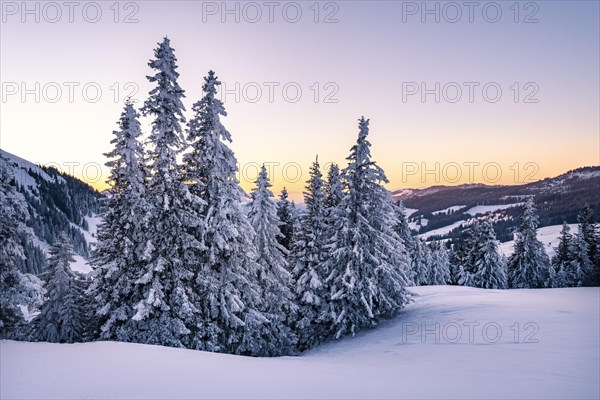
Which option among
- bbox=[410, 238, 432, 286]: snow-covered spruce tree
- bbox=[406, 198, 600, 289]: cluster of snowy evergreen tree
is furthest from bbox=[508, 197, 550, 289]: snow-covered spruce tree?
bbox=[410, 238, 432, 286]: snow-covered spruce tree

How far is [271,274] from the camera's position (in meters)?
22.1

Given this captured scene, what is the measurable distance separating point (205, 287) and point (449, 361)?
38.3 ft

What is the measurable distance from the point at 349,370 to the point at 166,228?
11.3 meters

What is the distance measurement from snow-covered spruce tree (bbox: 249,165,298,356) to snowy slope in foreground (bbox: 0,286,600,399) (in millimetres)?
8389

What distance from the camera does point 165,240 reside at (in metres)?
16.5

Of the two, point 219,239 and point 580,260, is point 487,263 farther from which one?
point 219,239

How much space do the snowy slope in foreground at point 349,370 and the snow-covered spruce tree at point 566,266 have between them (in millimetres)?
38323

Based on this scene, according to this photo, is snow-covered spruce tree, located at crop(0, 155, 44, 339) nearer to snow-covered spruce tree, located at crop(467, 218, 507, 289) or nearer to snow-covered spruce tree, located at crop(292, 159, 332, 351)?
snow-covered spruce tree, located at crop(292, 159, 332, 351)

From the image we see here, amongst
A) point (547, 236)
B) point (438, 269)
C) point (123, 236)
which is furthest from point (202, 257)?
point (547, 236)

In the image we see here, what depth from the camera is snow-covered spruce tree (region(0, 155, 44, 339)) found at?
12172 millimetres

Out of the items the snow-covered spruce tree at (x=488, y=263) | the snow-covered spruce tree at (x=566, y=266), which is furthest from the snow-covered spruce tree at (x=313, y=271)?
the snow-covered spruce tree at (x=566, y=266)

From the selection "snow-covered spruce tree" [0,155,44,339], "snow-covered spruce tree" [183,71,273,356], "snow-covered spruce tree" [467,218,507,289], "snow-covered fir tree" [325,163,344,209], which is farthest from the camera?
"snow-covered spruce tree" [467,218,507,289]

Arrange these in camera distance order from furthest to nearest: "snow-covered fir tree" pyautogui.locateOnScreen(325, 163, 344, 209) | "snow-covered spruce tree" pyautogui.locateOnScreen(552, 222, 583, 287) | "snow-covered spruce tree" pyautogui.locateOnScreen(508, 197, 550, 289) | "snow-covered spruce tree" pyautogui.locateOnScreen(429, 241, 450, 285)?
"snow-covered spruce tree" pyautogui.locateOnScreen(429, 241, 450, 285) → "snow-covered spruce tree" pyautogui.locateOnScreen(552, 222, 583, 287) → "snow-covered spruce tree" pyautogui.locateOnScreen(508, 197, 550, 289) → "snow-covered fir tree" pyautogui.locateOnScreen(325, 163, 344, 209)

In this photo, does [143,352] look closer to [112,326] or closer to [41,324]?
[112,326]
